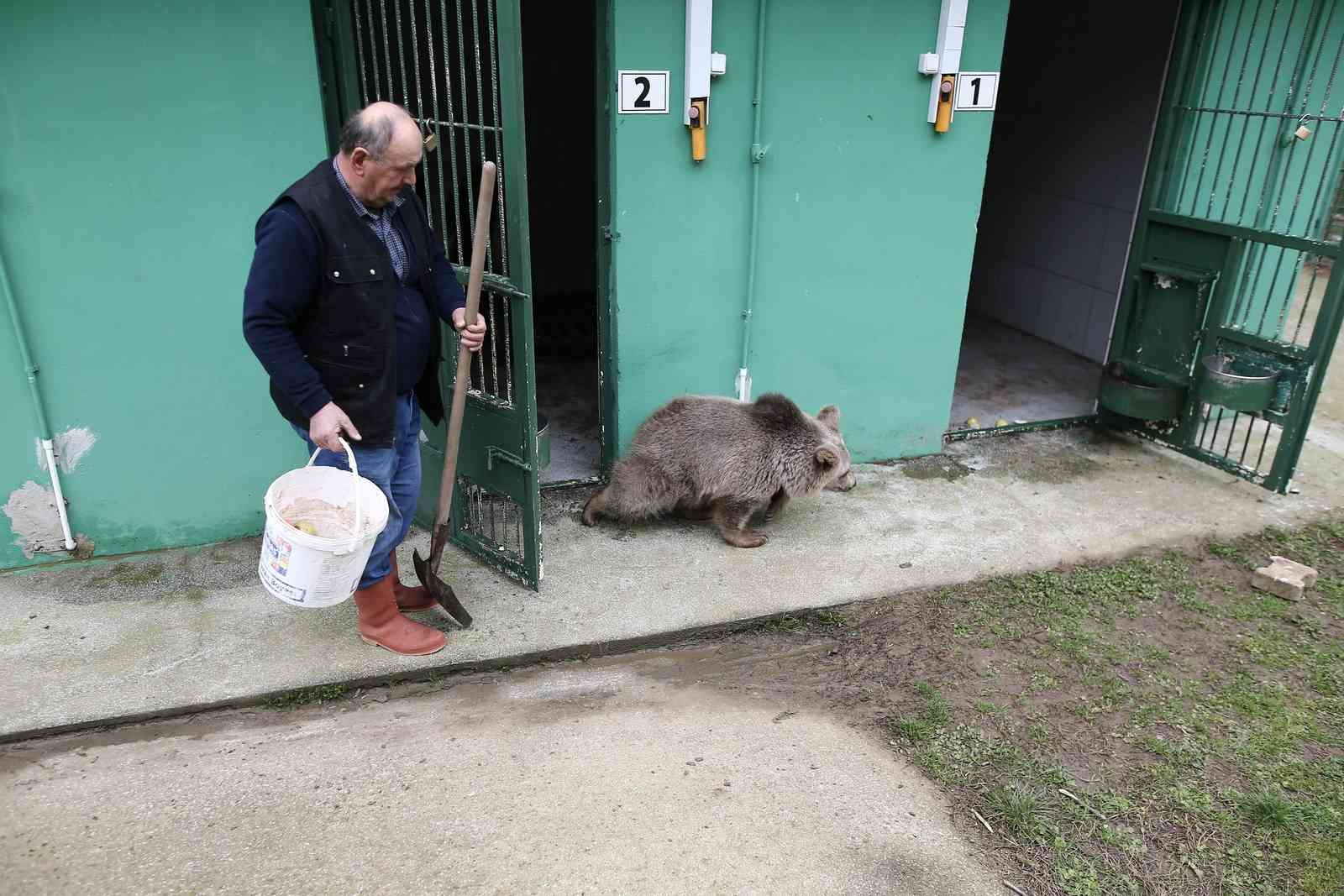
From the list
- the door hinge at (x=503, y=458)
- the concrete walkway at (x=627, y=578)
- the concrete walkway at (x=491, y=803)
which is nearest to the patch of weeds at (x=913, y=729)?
the concrete walkway at (x=491, y=803)

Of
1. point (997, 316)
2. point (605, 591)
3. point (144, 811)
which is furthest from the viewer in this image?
point (997, 316)

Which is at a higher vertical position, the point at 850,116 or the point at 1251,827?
the point at 850,116

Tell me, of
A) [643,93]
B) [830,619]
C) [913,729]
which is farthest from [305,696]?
[643,93]

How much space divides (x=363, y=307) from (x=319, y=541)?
0.85 metres

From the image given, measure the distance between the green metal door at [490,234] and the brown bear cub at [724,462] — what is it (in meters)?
0.68

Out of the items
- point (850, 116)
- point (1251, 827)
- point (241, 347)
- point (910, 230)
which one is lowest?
point (1251, 827)

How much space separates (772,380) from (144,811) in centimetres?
372

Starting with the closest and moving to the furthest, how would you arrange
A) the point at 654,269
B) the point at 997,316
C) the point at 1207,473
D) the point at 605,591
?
the point at 605,591 < the point at 654,269 < the point at 1207,473 < the point at 997,316

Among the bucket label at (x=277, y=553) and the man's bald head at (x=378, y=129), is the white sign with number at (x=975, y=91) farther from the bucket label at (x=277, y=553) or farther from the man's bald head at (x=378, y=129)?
the bucket label at (x=277, y=553)

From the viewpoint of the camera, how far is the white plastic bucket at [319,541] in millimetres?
3129

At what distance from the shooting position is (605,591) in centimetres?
449

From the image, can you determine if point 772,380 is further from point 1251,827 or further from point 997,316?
point 997,316

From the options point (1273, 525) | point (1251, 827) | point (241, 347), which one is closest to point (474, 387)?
point (241, 347)

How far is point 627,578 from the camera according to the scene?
4.62 m
